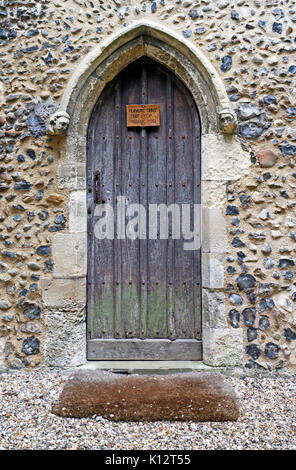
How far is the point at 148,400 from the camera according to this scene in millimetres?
2191

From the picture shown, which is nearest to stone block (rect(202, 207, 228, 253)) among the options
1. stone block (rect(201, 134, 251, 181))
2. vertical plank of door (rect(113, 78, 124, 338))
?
stone block (rect(201, 134, 251, 181))

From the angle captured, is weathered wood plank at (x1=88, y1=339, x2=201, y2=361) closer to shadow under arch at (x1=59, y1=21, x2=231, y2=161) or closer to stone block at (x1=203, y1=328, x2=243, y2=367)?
stone block at (x1=203, y1=328, x2=243, y2=367)

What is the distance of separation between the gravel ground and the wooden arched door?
29.4 inches

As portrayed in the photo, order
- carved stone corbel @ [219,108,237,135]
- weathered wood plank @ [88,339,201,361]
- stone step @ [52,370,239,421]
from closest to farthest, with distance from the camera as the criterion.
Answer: stone step @ [52,370,239,421]
carved stone corbel @ [219,108,237,135]
weathered wood plank @ [88,339,201,361]

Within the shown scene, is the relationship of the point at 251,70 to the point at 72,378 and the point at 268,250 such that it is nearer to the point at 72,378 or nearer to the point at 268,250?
the point at 268,250

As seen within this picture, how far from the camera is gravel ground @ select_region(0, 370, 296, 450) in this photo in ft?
6.34

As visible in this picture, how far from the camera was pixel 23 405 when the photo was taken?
2.35 meters

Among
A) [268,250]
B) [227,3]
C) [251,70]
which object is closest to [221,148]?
[251,70]

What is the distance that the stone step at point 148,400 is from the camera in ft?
6.99

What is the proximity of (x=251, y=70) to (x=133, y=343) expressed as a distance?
2.49m

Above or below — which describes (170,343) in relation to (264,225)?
below

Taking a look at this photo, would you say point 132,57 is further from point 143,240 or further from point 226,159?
point 143,240

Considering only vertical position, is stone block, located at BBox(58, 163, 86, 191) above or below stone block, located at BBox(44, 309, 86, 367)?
above

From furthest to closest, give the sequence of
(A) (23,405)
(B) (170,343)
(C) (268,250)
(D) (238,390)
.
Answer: (B) (170,343) → (C) (268,250) → (D) (238,390) → (A) (23,405)
